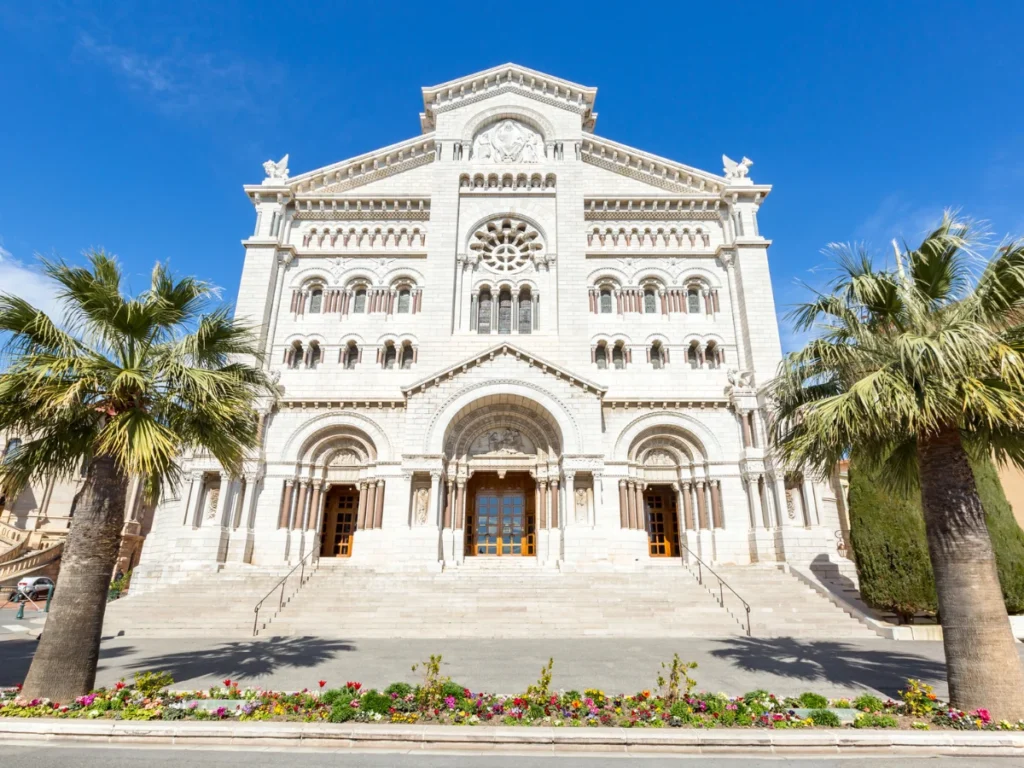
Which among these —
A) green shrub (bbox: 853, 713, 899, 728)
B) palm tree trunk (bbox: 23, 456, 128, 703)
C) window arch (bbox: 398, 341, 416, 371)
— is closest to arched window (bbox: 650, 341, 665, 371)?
window arch (bbox: 398, 341, 416, 371)

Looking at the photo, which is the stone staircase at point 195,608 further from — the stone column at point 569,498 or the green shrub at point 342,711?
the stone column at point 569,498

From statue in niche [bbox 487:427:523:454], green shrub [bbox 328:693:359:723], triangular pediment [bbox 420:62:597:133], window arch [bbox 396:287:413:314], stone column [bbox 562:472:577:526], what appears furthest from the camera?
triangular pediment [bbox 420:62:597:133]

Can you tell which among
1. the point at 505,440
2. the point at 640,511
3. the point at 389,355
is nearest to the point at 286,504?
the point at 389,355

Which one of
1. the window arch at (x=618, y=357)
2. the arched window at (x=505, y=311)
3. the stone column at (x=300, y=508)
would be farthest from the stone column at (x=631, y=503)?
the stone column at (x=300, y=508)

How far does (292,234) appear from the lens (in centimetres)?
2766

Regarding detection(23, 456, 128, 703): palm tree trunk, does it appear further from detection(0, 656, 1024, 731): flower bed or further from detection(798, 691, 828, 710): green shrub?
detection(798, 691, 828, 710): green shrub

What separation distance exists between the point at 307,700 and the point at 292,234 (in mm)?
24521

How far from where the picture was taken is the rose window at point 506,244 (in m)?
27.2

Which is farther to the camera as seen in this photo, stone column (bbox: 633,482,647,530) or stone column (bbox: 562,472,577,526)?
stone column (bbox: 633,482,647,530)

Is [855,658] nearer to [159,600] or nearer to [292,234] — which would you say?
[159,600]

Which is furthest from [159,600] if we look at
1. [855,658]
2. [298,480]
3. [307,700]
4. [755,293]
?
[755,293]

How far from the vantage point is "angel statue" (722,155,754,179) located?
27.8 meters

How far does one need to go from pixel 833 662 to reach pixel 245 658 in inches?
479

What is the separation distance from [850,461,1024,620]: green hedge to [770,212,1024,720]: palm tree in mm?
7583
